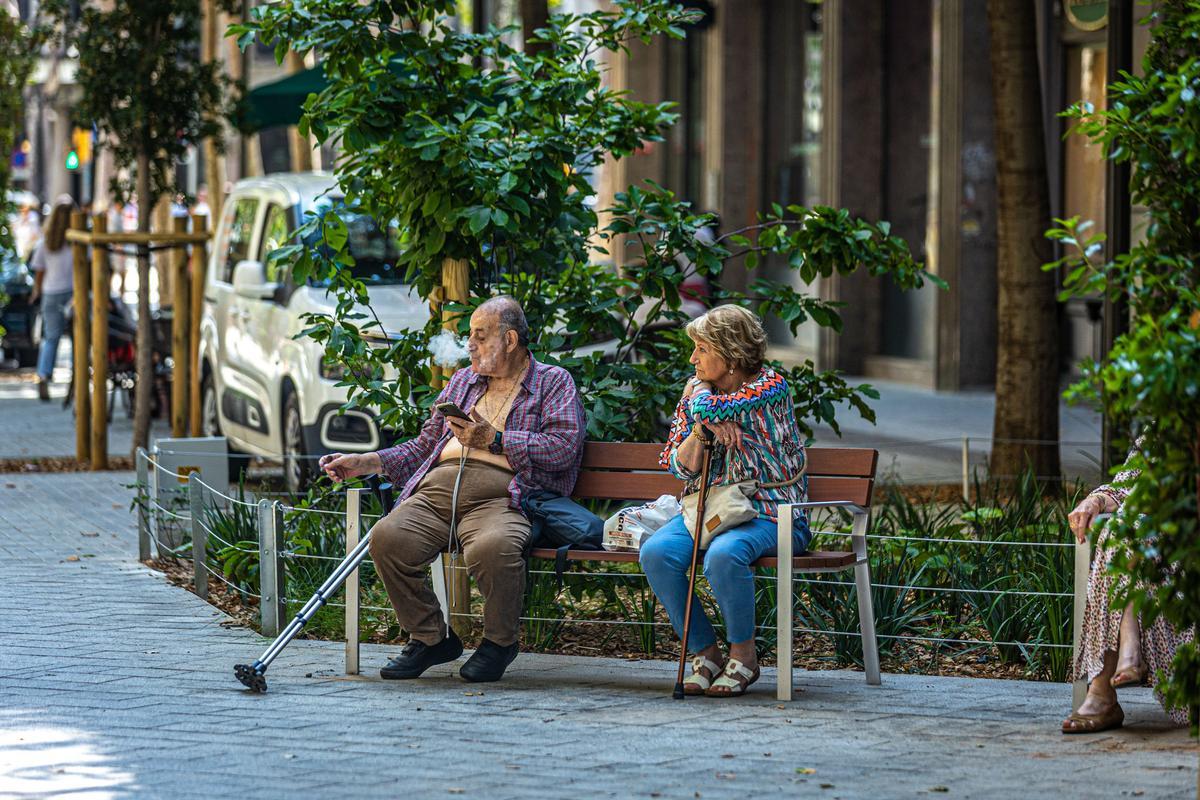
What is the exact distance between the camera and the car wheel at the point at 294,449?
36.2ft

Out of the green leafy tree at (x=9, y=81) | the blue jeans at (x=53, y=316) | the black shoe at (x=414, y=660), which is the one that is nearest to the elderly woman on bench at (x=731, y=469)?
the black shoe at (x=414, y=660)

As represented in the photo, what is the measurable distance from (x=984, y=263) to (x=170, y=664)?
12.1 m

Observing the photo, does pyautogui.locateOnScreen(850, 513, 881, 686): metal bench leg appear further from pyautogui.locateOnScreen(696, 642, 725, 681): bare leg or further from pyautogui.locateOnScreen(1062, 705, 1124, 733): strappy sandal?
pyautogui.locateOnScreen(1062, 705, 1124, 733): strappy sandal

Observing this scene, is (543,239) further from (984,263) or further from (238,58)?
(238,58)

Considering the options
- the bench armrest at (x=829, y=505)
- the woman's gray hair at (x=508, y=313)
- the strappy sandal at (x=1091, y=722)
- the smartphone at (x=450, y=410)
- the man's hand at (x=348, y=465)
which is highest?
the woman's gray hair at (x=508, y=313)

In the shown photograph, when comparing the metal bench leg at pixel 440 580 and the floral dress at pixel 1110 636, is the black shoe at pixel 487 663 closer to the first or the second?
the metal bench leg at pixel 440 580

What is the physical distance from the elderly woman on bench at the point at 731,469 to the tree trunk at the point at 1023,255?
4576mm

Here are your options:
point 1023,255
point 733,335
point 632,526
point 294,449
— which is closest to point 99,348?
point 294,449

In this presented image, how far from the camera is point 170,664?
702 centimetres

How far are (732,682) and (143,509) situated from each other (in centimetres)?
404

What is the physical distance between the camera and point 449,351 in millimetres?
7691

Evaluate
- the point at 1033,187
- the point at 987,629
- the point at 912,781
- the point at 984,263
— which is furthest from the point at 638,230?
the point at 984,263

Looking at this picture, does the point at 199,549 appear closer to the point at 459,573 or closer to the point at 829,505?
the point at 459,573

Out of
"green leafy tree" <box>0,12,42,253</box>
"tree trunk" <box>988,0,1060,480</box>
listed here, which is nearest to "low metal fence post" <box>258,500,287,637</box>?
"tree trunk" <box>988,0,1060,480</box>
